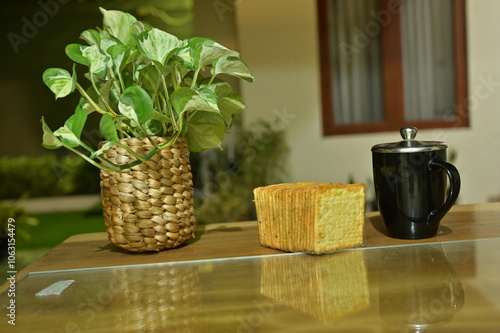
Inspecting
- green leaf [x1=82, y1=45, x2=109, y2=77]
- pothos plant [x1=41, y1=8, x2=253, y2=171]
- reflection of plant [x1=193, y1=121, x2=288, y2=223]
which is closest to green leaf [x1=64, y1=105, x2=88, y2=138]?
pothos plant [x1=41, y1=8, x2=253, y2=171]

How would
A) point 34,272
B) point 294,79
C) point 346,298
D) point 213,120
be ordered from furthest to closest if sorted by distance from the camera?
point 294,79
point 213,120
point 34,272
point 346,298

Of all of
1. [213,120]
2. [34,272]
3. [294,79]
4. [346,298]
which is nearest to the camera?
[346,298]

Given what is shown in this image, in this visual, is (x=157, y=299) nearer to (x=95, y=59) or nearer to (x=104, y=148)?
(x=104, y=148)

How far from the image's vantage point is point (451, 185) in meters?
0.99

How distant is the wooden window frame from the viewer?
4805mm

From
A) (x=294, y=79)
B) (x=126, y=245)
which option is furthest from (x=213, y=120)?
(x=294, y=79)

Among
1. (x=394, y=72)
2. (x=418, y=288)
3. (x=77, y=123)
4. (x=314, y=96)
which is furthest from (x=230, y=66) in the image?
(x=394, y=72)

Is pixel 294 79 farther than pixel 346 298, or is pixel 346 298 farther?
pixel 294 79

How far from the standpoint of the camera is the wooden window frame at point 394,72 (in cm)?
480

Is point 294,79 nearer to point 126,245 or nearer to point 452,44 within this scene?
point 452,44

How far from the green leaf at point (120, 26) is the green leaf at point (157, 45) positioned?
0.11 m

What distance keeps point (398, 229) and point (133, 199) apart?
1.63ft

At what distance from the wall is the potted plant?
3.78 m

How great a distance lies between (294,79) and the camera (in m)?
4.83
